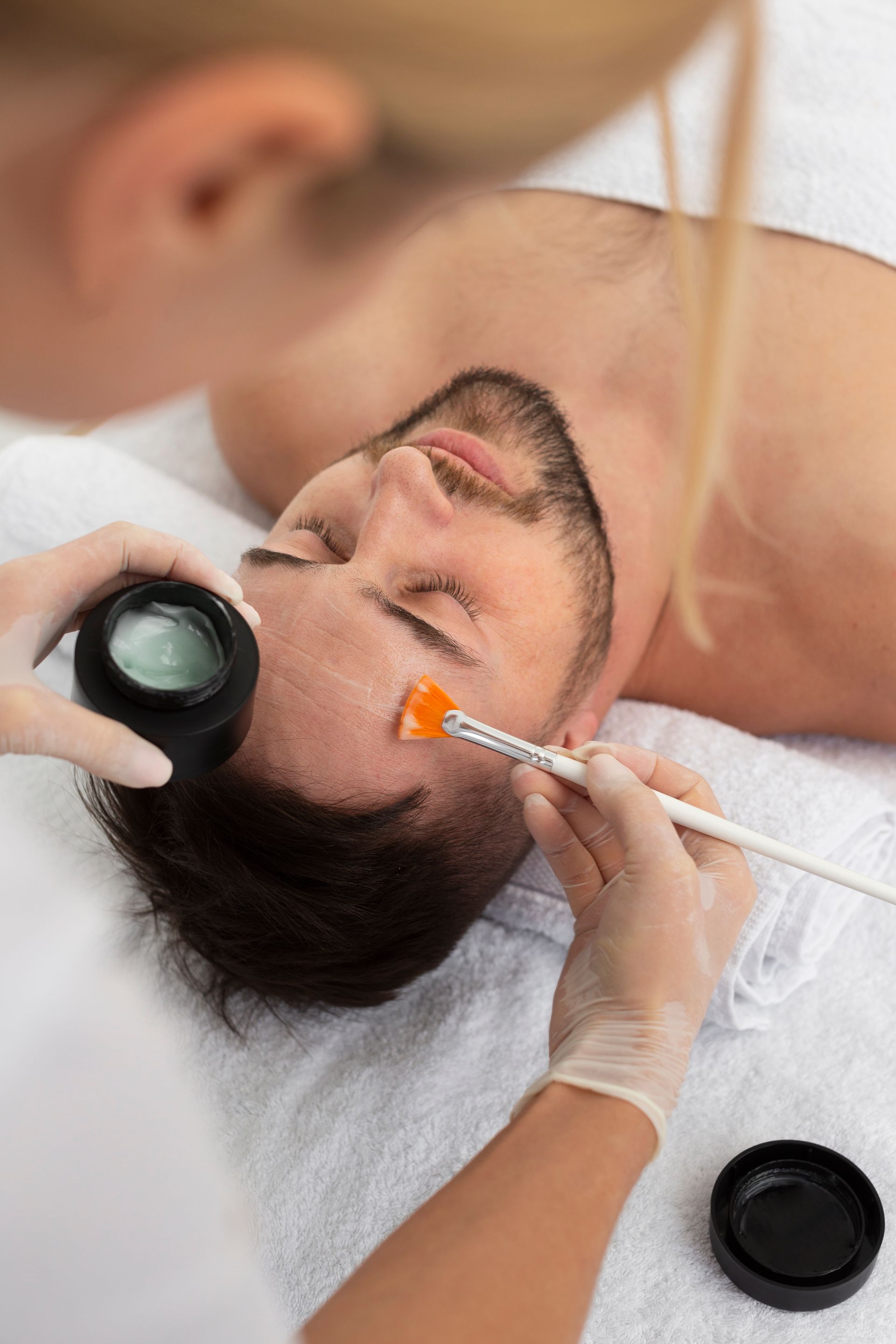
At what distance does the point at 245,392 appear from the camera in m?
1.70

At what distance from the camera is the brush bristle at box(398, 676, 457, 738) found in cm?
108

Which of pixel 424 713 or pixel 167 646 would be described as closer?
pixel 167 646

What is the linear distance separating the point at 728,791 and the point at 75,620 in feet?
2.65

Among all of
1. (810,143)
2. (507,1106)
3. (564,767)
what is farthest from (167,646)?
(810,143)

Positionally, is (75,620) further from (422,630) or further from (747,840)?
(747,840)

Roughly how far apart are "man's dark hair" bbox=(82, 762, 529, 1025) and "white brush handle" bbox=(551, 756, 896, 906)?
0.52 feet

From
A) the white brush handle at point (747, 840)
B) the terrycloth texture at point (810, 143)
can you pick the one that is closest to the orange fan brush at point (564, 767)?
the white brush handle at point (747, 840)

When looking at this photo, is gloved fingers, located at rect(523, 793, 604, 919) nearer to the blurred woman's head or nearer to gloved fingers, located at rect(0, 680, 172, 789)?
gloved fingers, located at rect(0, 680, 172, 789)

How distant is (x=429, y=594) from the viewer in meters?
1.17

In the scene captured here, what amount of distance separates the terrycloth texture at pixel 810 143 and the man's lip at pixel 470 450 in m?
0.40

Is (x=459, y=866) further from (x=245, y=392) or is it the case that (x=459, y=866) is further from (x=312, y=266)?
(x=245, y=392)

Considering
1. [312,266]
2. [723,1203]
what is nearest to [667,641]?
[723,1203]

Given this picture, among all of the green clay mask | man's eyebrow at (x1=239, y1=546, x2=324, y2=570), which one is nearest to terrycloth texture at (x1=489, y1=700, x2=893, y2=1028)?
man's eyebrow at (x1=239, y1=546, x2=324, y2=570)

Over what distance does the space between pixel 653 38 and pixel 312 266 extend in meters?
0.21
